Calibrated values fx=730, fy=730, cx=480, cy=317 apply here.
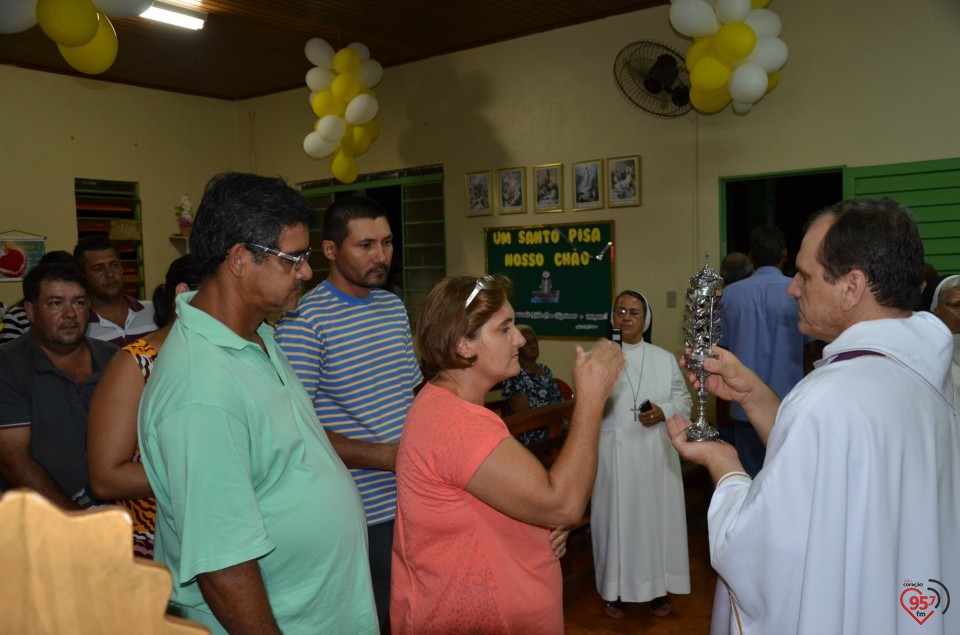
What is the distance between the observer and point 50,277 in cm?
291

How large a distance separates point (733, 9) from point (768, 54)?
38cm

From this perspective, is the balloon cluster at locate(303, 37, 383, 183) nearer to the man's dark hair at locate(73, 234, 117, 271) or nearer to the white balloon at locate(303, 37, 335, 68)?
the white balloon at locate(303, 37, 335, 68)

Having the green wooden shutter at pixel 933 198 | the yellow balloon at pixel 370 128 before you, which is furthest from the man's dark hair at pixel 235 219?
the yellow balloon at pixel 370 128

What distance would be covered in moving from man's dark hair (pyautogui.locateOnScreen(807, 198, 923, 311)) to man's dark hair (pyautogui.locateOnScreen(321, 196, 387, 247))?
5.45 ft

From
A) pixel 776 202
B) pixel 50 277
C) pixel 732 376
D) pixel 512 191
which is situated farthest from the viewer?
pixel 512 191

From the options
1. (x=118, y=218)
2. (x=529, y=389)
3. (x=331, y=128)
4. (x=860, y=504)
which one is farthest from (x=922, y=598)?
(x=118, y=218)

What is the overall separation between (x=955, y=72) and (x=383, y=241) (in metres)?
4.74

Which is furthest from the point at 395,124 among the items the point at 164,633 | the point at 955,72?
Answer: the point at 164,633

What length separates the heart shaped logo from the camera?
1468 millimetres

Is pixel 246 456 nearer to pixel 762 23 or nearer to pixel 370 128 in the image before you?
pixel 762 23

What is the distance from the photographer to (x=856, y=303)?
1566mm

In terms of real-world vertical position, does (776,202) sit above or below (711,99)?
below

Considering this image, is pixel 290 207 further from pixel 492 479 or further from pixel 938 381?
pixel 938 381

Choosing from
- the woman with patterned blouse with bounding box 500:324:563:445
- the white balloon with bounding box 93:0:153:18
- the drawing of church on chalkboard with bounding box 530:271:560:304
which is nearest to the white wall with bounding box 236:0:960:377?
the drawing of church on chalkboard with bounding box 530:271:560:304
